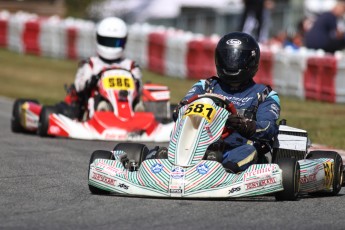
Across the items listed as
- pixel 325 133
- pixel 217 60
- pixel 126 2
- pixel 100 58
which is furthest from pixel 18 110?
pixel 126 2

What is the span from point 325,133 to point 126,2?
15750 mm

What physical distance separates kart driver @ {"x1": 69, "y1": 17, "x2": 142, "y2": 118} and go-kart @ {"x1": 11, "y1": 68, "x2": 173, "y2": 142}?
95 mm

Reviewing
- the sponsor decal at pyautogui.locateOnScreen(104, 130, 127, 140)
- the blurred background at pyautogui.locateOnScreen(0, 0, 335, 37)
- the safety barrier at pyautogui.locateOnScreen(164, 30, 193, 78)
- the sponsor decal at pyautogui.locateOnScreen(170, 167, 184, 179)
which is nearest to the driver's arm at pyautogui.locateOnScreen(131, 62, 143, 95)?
the sponsor decal at pyautogui.locateOnScreen(104, 130, 127, 140)

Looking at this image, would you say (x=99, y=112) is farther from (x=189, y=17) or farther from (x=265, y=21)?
(x=189, y=17)

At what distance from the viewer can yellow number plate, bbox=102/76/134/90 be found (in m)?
12.2

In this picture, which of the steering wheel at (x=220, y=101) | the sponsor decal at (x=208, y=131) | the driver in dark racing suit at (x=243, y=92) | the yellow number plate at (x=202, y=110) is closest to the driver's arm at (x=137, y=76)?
the driver in dark racing suit at (x=243, y=92)

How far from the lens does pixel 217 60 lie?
26.9ft

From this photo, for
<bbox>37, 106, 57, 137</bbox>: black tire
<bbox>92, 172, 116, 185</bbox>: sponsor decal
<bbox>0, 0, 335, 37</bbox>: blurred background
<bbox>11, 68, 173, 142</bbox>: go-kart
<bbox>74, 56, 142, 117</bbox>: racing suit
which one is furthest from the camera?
<bbox>0, 0, 335, 37</bbox>: blurred background

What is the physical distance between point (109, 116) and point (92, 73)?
77 centimetres

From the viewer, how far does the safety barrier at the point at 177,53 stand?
1662 centimetres

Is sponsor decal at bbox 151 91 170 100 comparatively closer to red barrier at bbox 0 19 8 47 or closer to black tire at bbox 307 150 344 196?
black tire at bbox 307 150 344 196

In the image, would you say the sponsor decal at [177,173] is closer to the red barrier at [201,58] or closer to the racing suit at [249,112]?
the racing suit at [249,112]

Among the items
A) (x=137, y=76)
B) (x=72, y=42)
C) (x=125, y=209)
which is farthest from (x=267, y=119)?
(x=72, y=42)

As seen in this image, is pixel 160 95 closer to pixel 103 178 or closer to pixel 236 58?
pixel 236 58
